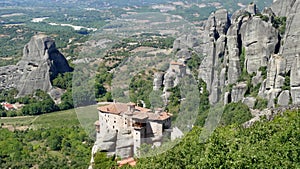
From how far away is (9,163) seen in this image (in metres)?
11.2

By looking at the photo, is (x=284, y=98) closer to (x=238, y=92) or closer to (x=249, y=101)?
(x=249, y=101)

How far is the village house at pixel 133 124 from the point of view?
13.2 feet

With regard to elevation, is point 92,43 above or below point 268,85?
above

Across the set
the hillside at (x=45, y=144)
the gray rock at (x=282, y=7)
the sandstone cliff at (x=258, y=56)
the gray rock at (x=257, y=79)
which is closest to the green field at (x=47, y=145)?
the hillside at (x=45, y=144)

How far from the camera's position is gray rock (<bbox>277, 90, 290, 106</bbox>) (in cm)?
1101

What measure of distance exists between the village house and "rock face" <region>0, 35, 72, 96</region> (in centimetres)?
1453

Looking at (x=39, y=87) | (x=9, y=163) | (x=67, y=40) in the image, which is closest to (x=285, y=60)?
(x=9, y=163)

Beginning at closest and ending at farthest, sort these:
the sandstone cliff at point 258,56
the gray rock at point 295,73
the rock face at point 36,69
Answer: the gray rock at point 295,73 < the sandstone cliff at point 258,56 < the rock face at point 36,69

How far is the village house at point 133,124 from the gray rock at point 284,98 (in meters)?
6.86

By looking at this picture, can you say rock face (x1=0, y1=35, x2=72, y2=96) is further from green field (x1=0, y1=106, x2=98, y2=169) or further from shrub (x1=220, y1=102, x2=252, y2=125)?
shrub (x1=220, y1=102, x2=252, y2=125)

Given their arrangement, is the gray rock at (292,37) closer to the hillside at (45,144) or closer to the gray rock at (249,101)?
the gray rock at (249,101)

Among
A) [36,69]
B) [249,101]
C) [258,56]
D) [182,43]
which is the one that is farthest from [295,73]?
[36,69]

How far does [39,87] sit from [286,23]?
35.6 feet

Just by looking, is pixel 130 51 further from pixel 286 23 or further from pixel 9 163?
pixel 286 23
